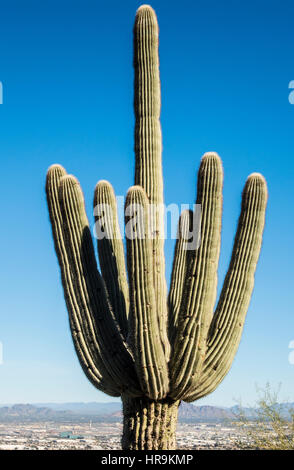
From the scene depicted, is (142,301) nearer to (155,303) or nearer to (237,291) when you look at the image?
(155,303)

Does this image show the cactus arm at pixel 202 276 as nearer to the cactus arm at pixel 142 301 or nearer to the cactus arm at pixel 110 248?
the cactus arm at pixel 142 301

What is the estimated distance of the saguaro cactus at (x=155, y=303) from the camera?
7.54 meters


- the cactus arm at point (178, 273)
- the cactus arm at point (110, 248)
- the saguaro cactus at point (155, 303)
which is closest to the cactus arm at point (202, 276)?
the saguaro cactus at point (155, 303)

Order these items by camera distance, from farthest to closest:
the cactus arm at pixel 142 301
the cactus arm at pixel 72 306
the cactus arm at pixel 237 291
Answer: the cactus arm at pixel 72 306 < the cactus arm at pixel 237 291 < the cactus arm at pixel 142 301

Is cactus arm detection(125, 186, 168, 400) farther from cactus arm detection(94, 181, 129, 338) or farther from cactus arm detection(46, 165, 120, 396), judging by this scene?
cactus arm detection(94, 181, 129, 338)

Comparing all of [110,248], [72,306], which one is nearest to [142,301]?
[72,306]

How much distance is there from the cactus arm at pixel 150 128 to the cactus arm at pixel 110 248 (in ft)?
1.60

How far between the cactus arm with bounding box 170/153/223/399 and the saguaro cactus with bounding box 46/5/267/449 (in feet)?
0.04

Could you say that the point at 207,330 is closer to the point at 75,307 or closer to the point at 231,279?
the point at 231,279

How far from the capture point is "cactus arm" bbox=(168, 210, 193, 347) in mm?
8008

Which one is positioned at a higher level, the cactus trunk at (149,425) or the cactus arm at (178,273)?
the cactus arm at (178,273)

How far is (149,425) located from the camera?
26.0 ft
